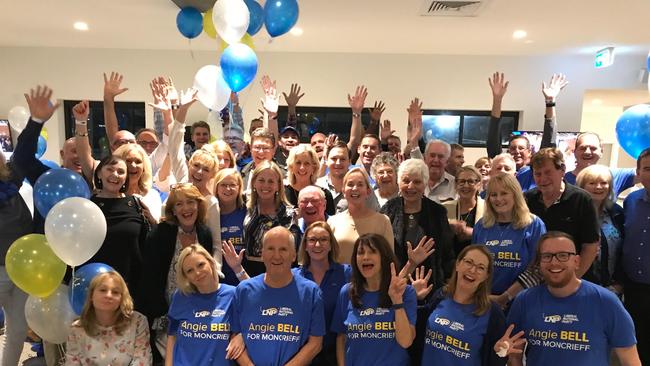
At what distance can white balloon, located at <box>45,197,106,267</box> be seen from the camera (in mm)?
2221

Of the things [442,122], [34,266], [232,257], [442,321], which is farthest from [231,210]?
[442,122]

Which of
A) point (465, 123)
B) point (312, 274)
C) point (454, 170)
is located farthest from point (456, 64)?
point (312, 274)

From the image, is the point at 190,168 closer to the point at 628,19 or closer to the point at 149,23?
the point at 149,23

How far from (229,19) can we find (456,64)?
4.41 meters

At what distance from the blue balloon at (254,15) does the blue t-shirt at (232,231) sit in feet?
7.10

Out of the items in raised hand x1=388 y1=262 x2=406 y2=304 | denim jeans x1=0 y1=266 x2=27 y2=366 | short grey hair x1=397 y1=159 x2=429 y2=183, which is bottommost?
denim jeans x1=0 y1=266 x2=27 y2=366

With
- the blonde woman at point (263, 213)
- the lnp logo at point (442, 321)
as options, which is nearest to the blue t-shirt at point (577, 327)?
the lnp logo at point (442, 321)

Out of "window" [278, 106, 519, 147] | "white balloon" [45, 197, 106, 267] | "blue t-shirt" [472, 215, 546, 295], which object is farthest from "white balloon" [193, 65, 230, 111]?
"window" [278, 106, 519, 147]

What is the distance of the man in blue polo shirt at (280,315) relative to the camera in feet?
6.82

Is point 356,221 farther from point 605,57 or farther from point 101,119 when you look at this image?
point 101,119

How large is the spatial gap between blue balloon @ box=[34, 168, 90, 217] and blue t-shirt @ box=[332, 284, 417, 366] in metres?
1.60

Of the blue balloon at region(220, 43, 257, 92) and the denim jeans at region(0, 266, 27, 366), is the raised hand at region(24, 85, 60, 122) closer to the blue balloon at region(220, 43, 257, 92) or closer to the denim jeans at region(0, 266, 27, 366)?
the denim jeans at region(0, 266, 27, 366)

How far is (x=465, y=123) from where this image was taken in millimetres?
7309

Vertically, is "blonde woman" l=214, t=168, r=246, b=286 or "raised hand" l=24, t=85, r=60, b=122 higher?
"raised hand" l=24, t=85, r=60, b=122
